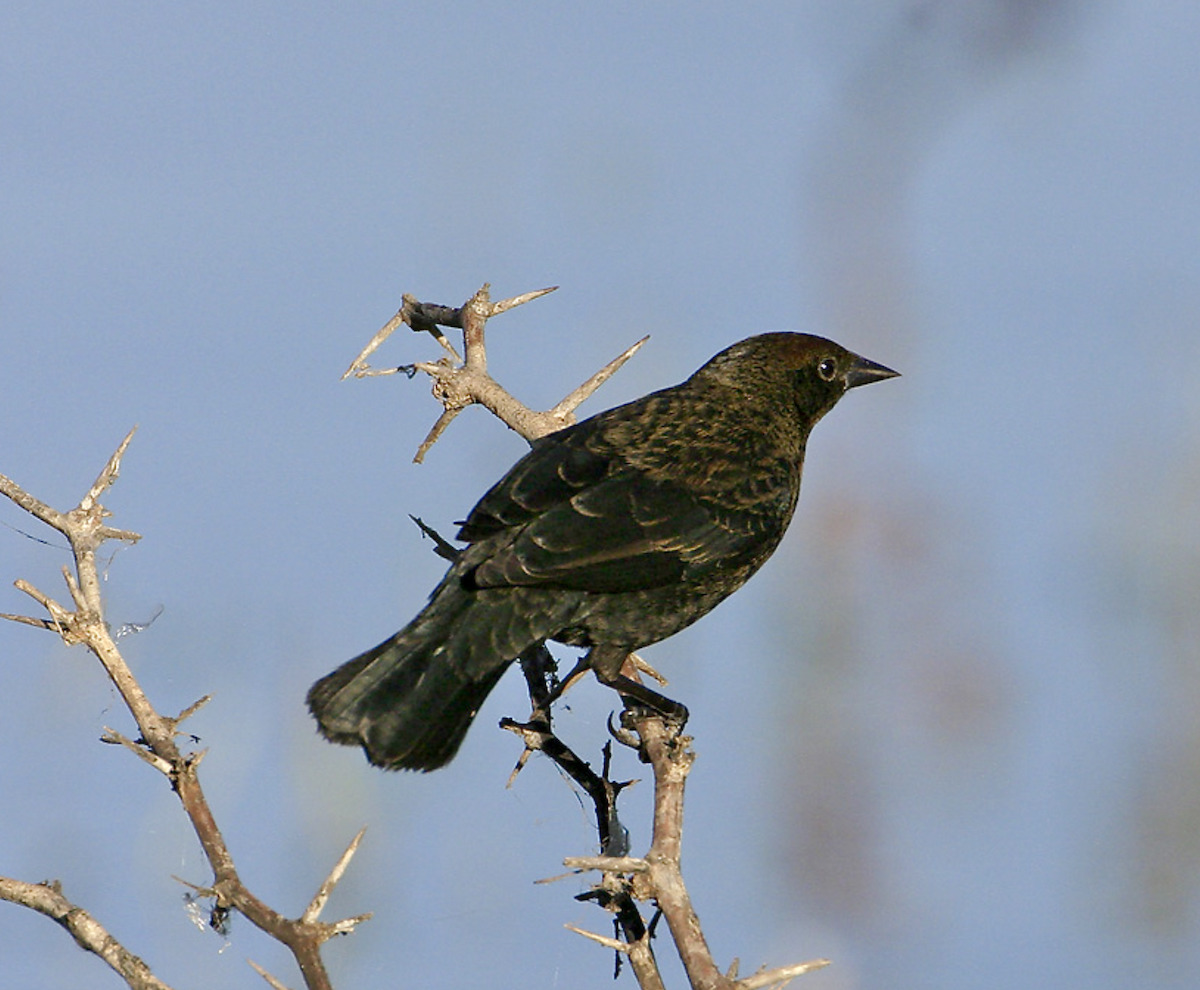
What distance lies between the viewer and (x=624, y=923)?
11.8 feet

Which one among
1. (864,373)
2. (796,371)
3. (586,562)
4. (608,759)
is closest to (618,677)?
(586,562)

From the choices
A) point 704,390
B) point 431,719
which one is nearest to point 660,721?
point 431,719

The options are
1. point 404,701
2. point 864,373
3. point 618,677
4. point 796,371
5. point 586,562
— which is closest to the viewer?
point 404,701

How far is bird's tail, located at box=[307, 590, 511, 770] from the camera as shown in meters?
4.20

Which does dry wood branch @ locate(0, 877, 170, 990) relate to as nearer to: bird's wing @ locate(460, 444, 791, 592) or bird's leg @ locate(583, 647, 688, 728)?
bird's wing @ locate(460, 444, 791, 592)

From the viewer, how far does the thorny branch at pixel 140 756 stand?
2.84 meters

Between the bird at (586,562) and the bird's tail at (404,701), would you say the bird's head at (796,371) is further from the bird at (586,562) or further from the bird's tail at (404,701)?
the bird's tail at (404,701)

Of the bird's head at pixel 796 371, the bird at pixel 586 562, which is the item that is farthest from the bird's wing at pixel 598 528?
the bird's head at pixel 796 371

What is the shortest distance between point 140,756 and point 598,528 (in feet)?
6.02

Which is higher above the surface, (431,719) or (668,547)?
(668,547)

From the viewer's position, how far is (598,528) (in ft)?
15.1

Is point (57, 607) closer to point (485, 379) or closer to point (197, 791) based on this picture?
point (197, 791)

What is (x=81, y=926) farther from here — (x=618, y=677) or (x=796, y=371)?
(x=796, y=371)

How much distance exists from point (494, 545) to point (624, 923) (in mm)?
1420
